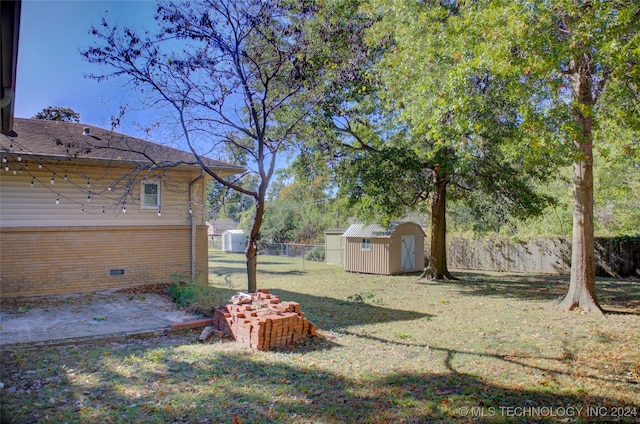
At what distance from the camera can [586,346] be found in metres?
6.39

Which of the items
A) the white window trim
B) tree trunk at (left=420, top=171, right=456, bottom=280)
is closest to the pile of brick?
the white window trim

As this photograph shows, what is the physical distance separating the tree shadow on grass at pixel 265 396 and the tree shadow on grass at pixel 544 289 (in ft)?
22.9

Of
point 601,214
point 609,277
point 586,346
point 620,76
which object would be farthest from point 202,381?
point 601,214

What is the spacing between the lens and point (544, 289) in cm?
1372

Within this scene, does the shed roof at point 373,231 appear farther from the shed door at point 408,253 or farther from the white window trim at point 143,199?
the white window trim at point 143,199

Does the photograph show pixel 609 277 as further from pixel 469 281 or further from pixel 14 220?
pixel 14 220

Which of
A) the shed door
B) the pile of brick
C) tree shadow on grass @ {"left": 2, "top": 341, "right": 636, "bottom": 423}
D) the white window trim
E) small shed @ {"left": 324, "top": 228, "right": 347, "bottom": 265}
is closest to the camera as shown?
tree shadow on grass @ {"left": 2, "top": 341, "right": 636, "bottom": 423}

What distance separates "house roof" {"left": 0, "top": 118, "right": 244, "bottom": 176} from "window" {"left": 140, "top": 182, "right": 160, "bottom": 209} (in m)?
0.79

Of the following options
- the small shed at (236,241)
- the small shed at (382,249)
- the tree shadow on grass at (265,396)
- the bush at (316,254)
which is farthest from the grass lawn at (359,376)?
the small shed at (236,241)

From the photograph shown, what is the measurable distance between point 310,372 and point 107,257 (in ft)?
26.3

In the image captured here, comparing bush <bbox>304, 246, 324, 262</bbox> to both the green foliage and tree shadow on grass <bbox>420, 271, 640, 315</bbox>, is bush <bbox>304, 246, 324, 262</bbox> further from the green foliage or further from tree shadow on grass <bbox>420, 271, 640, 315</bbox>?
the green foliage

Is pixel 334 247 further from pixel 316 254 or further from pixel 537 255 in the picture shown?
pixel 537 255

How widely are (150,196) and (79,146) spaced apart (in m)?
2.24

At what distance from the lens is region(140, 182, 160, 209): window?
11406 mm
